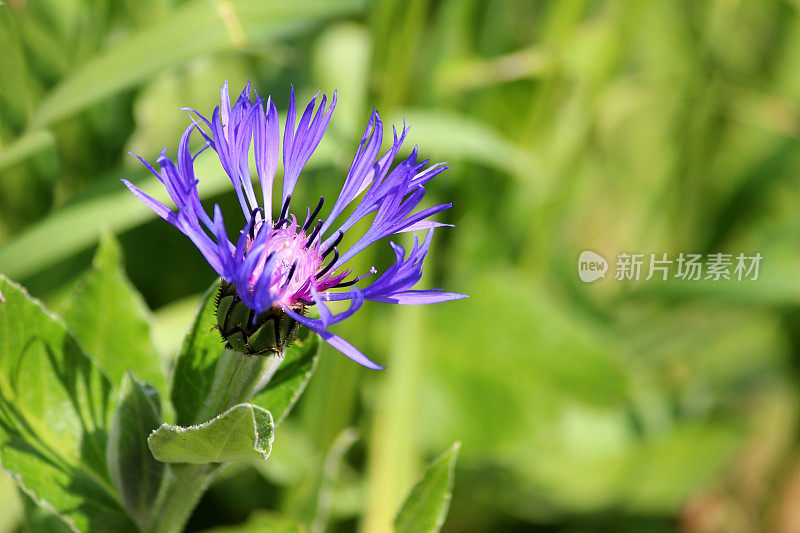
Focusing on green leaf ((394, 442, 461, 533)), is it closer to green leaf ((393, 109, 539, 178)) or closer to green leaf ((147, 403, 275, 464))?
green leaf ((147, 403, 275, 464))

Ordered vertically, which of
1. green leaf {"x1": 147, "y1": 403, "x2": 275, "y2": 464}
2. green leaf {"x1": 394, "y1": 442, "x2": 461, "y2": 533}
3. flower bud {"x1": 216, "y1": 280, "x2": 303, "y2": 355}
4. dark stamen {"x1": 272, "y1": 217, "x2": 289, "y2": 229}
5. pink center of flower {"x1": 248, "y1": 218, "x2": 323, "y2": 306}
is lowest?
green leaf {"x1": 147, "y1": 403, "x2": 275, "y2": 464}

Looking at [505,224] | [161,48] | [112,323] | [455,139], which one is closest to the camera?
[112,323]

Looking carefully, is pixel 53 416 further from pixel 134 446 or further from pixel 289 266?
pixel 289 266

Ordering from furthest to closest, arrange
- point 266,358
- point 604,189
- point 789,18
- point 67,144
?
point 604,189 < point 789,18 < point 67,144 < point 266,358

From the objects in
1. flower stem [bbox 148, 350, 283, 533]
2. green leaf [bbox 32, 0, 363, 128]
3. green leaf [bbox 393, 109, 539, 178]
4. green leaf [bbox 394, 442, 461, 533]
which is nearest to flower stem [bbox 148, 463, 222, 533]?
flower stem [bbox 148, 350, 283, 533]

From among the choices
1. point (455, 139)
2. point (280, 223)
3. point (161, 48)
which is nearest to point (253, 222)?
point (280, 223)

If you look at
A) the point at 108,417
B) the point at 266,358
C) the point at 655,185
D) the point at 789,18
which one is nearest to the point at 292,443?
the point at 108,417

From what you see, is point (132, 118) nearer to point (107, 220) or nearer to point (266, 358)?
point (107, 220)
